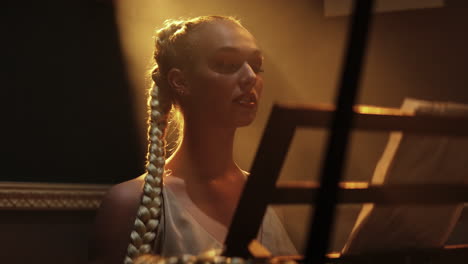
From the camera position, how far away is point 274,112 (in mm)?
724

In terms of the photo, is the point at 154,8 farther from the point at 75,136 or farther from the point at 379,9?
the point at 379,9

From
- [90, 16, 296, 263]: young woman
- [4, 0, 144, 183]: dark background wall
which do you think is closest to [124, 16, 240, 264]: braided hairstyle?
[90, 16, 296, 263]: young woman

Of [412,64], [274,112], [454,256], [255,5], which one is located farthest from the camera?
[255,5]

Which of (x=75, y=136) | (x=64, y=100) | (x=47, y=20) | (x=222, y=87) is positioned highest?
(x=47, y=20)

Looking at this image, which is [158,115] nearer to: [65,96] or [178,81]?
[178,81]

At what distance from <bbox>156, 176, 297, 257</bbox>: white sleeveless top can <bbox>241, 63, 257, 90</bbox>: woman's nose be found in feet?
0.79

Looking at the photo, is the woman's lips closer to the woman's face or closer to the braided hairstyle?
the woman's face

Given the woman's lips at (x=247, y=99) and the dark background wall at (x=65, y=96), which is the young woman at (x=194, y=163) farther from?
the dark background wall at (x=65, y=96)

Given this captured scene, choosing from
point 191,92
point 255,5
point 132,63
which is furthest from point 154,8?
point 191,92

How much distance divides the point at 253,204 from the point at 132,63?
5.42 ft

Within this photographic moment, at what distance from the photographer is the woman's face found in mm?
1174

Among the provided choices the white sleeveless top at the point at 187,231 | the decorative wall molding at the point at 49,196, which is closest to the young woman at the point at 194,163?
the white sleeveless top at the point at 187,231

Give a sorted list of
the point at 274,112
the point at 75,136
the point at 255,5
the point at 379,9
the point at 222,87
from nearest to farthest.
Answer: the point at 274,112 → the point at 222,87 → the point at 379,9 → the point at 255,5 → the point at 75,136

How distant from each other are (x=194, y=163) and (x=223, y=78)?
194 mm
